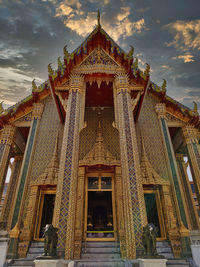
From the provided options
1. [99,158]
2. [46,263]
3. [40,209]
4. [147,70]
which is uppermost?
[147,70]

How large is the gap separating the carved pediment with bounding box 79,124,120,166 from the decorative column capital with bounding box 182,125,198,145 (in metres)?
3.82

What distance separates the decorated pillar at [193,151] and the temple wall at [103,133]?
340cm

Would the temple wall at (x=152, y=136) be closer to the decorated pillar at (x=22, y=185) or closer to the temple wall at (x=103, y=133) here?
the temple wall at (x=103, y=133)

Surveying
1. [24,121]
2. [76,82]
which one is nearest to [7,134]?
[24,121]

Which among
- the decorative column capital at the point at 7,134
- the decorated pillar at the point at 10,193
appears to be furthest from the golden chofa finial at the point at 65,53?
the decorated pillar at the point at 10,193

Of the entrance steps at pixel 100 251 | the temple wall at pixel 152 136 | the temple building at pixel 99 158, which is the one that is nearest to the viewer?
the temple building at pixel 99 158

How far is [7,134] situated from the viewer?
8.80m

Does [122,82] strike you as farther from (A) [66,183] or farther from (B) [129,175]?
(A) [66,183]

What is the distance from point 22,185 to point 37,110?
3.54 meters

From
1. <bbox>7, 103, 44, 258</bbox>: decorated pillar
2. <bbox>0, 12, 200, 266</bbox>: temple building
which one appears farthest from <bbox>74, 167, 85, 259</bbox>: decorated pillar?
<bbox>7, 103, 44, 258</bbox>: decorated pillar

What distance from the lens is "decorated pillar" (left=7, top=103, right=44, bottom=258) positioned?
592 cm

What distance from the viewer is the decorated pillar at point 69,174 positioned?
446 cm

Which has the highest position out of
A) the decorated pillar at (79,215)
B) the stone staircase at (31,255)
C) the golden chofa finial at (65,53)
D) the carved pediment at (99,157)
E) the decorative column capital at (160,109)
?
the golden chofa finial at (65,53)

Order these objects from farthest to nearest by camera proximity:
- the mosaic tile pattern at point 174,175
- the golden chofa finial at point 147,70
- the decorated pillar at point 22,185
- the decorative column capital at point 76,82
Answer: the golden chofa finial at point 147,70, the decorative column capital at point 76,82, the mosaic tile pattern at point 174,175, the decorated pillar at point 22,185
